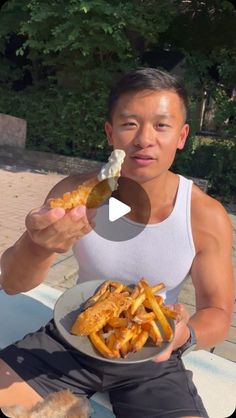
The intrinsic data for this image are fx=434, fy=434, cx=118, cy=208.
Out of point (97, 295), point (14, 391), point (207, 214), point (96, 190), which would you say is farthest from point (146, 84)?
point (14, 391)

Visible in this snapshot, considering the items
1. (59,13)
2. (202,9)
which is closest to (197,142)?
(202,9)

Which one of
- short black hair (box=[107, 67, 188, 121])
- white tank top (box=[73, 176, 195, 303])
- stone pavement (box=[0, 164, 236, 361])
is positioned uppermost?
short black hair (box=[107, 67, 188, 121])

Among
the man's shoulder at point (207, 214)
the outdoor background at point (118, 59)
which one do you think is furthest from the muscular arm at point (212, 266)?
the outdoor background at point (118, 59)

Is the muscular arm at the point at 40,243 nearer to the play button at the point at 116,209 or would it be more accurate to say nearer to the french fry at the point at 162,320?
the play button at the point at 116,209

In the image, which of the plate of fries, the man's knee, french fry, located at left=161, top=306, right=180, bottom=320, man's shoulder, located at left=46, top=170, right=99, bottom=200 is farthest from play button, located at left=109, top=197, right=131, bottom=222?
the man's knee

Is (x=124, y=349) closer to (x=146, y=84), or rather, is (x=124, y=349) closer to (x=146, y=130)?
(x=146, y=130)

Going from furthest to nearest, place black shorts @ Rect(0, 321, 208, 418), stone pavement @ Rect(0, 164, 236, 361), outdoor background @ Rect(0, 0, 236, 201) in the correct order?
outdoor background @ Rect(0, 0, 236, 201) → stone pavement @ Rect(0, 164, 236, 361) → black shorts @ Rect(0, 321, 208, 418)

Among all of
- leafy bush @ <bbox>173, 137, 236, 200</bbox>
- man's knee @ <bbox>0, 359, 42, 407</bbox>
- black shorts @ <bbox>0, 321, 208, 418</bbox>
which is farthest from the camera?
leafy bush @ <bbox>173, 137, 236, 200</bbox>

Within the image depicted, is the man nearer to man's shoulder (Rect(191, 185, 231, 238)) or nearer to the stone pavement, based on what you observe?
man's shoulder (Rect(191, 185, 231, 238))
